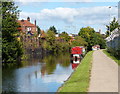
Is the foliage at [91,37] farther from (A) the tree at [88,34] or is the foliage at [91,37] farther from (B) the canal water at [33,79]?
(B) the canal water at [33,79]

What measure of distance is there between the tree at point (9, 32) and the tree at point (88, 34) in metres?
68.8

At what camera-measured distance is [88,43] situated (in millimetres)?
116875

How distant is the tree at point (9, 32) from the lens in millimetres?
46556

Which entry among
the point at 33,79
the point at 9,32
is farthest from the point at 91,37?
the point at 33,79

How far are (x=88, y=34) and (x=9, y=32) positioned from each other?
78.6 m

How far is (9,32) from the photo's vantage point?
47312 millimetres

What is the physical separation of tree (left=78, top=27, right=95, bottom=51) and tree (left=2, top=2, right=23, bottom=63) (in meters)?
68.8

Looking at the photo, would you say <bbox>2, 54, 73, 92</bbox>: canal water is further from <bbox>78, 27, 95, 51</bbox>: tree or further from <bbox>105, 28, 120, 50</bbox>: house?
<bbox>78, 27, 95, 51</bbox>: tree

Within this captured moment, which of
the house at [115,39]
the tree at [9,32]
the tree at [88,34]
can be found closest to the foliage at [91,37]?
the tree at [88,34]

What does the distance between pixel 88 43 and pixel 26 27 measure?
1115 inches

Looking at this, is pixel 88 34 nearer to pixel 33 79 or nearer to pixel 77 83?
pixel 33 79

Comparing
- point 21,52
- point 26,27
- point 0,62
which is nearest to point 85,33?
point 26,27

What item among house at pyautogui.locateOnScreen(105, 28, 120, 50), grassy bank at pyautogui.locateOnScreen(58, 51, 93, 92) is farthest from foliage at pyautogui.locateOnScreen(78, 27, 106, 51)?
grassy bank at pyautogui.locateOnScreen(58, 51, 93, 92)

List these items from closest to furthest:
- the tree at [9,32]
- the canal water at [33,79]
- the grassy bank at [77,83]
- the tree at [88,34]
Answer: the grassy bank at [77,83] < the canal water at [33,79] < the tree at [9,32] < the tree at [88,34]
